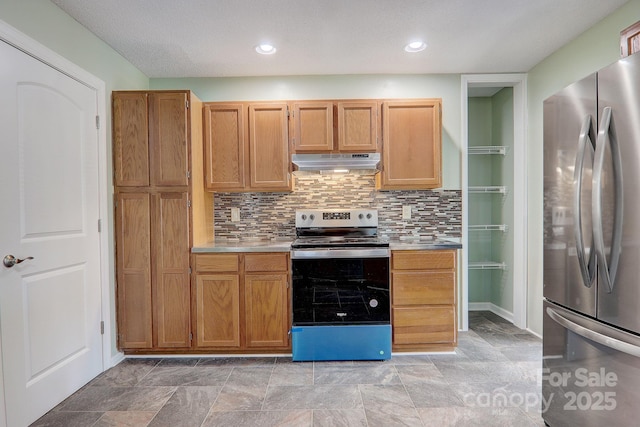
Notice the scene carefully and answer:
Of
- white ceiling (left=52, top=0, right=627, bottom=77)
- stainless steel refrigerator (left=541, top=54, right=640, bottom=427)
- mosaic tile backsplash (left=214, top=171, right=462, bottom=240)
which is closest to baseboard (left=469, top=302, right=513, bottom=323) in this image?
mosaic tile backsplash (left=214, top=171, right=462, bottom=240)

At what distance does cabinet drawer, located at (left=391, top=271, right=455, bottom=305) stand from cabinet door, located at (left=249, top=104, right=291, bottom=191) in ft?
4.22

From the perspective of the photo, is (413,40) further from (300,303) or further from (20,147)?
(20,147)

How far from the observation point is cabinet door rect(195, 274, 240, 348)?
250 cm

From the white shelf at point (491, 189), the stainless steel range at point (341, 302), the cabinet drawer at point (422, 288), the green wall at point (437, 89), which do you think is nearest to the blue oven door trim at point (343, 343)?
the stainless steel range at point (341, 302)

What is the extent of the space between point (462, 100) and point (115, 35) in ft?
9.85

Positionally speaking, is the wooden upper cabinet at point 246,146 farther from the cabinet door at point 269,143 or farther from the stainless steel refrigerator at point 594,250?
the stainless steel refrigerator at point 594,250

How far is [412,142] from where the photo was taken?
275 cm

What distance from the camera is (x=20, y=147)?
1.72m

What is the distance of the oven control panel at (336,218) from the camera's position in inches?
117

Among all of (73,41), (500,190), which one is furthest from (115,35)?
(500,190)

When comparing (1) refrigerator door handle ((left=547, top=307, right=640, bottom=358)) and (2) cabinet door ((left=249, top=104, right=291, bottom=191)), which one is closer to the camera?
(1) refrigerator door handle ((left=547, top=307, right=640, bottom=358))

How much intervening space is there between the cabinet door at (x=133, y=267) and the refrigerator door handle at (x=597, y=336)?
270cm

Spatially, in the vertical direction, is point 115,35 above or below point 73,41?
above

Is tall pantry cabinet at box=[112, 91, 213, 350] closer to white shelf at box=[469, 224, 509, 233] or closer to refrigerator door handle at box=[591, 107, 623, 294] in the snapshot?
refrigerator door handle at box=[591, 107, 623, 294]
